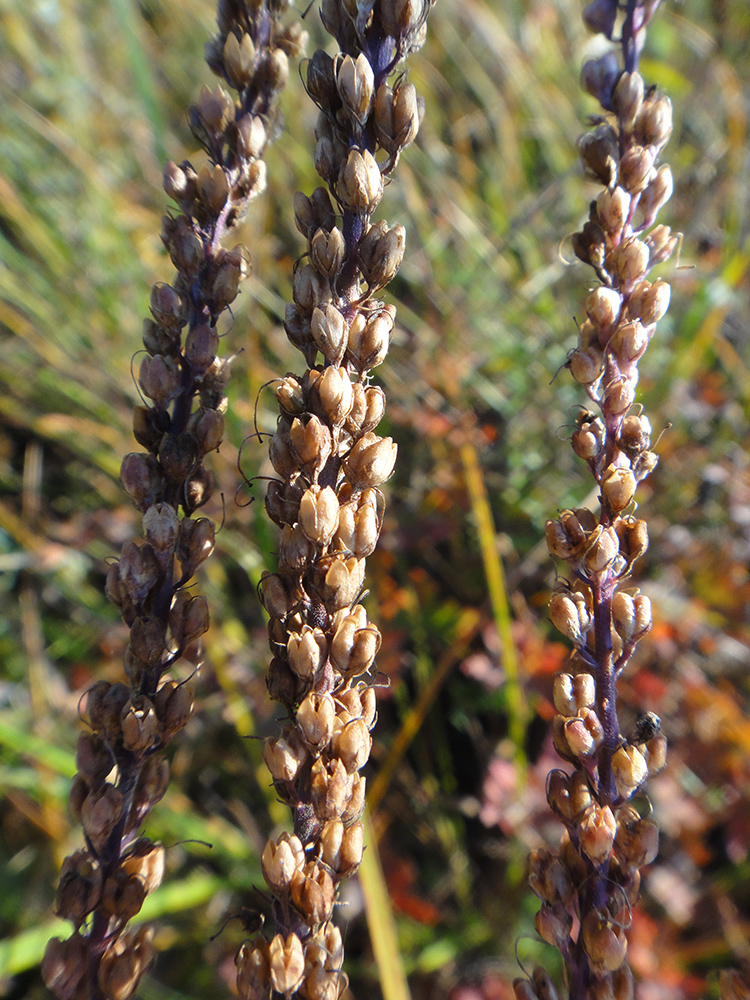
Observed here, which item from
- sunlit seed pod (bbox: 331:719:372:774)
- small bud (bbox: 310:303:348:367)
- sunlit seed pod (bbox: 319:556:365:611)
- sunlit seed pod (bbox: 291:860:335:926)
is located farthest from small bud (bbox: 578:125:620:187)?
sunlit seed pod (bbox: 291:860:335:926)

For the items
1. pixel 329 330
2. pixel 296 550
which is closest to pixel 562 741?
pixel 296 550

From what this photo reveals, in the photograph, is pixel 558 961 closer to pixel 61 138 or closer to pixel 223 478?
pixel 223 478

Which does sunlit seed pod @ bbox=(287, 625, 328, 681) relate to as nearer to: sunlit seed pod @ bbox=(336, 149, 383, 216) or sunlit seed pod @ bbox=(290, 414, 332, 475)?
sunlit seed pod @ bbox=(290, 414, 332, 475)

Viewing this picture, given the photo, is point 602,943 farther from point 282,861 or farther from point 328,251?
point 328,251

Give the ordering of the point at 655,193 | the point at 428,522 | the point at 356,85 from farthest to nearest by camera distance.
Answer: the point at 428,522
the point at 655,193
the point at 356,85

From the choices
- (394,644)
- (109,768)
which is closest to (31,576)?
(394,644)
